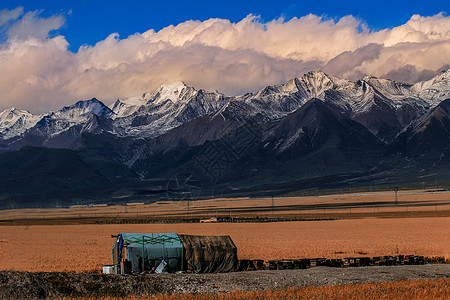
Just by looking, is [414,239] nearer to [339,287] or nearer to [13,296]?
[339,287]

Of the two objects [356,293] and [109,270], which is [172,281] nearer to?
[109,270]

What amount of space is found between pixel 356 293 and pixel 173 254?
1659 centimetres

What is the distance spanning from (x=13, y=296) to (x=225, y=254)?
1711 cm

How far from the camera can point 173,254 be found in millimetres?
41344

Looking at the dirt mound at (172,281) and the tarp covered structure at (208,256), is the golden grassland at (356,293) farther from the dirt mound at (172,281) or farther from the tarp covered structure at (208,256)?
the tarp covered structure at (208,256)

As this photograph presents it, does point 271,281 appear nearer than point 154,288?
No

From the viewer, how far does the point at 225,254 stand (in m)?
42.1

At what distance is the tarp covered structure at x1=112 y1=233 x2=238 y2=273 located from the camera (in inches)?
1606

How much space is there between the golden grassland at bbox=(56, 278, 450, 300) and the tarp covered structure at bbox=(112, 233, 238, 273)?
12.3 m

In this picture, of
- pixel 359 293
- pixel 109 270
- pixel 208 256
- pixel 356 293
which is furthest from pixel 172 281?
pixel 359 293

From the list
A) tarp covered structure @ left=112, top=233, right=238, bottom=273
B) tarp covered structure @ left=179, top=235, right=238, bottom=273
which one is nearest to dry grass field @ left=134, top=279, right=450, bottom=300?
tarp covered structure @ left=179, top=235, right=238, bottom=273

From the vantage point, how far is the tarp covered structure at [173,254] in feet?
134

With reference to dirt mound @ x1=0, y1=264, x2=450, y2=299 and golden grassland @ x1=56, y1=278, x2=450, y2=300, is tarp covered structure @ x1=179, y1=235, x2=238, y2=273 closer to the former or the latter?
dirt mound @ x1=0, y1=264, x2=450, y2=299

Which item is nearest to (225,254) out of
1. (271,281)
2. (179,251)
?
(179,251)
